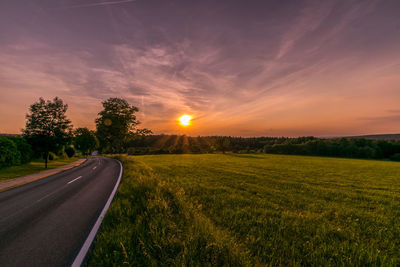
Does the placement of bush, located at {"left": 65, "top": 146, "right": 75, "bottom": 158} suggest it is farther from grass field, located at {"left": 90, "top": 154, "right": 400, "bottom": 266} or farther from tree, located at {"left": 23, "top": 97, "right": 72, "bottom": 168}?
grass field, located at {"left": 90, "top": 154, "right": 400, "bottom": 266}

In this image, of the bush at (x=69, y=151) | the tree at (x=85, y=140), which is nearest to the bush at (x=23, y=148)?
the bush at (x=69, y=151)

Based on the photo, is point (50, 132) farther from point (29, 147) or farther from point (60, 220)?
point (60, 220)

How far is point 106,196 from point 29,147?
75.2 feet

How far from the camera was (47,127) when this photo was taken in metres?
18.5

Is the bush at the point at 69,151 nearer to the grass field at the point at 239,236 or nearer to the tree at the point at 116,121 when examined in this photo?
the tree at the point at 116,121

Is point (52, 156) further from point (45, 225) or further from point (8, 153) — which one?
point (45, 225)

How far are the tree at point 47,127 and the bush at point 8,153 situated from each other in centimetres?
151

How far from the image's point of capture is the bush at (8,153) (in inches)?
615

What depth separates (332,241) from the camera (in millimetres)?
3885

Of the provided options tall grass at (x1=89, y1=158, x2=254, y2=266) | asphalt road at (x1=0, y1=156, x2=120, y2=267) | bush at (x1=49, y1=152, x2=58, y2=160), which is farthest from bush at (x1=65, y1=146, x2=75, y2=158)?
tall grass at (x1=89, y1=158, x2=254, y2=266)

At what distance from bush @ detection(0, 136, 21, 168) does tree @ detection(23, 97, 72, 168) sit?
1506 mm

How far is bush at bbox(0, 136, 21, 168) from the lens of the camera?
15633 mm

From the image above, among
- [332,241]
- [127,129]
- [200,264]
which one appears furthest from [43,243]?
[127,129]

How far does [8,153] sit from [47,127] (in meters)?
4.30
